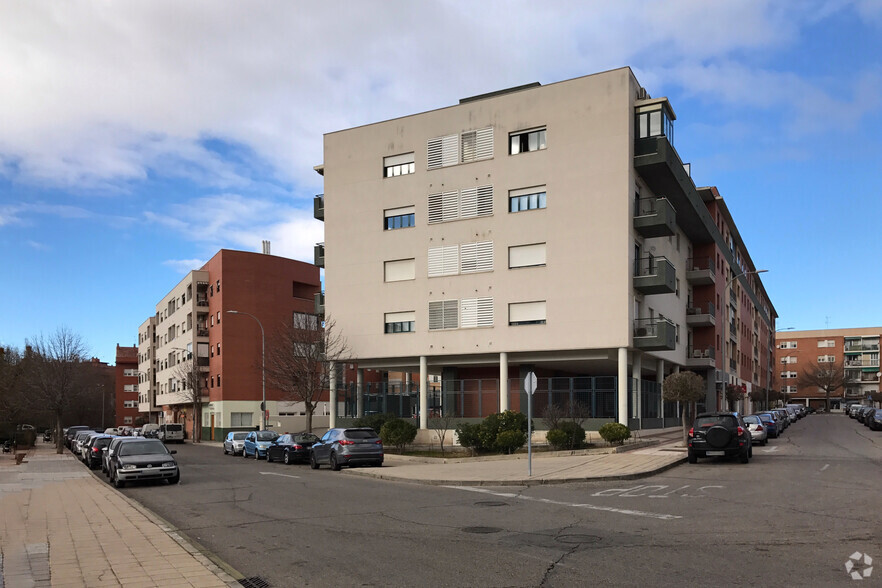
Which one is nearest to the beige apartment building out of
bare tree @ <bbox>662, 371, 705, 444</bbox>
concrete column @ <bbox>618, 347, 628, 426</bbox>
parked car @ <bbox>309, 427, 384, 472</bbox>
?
concrete column @ <bbox>618, 347, 628, 426</bbox>

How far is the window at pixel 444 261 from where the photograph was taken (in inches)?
1572

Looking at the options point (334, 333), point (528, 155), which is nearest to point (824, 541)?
point (528, 155)

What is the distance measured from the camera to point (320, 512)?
14.3m

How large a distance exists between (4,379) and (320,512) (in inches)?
1740

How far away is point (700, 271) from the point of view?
51281 mm

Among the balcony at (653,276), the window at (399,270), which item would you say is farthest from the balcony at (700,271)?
the window at (399,270)

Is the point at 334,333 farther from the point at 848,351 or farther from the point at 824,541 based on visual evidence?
the point at 848,351

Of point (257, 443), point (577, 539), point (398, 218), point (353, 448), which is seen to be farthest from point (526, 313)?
point (577, 539)

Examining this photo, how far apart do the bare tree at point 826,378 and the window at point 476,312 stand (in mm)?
101032

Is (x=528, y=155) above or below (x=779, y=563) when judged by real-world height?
above

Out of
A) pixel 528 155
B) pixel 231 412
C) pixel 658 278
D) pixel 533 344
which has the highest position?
pixel 528 155

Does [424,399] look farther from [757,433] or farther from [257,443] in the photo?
[757,433]

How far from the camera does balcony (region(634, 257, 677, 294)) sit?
3603cm

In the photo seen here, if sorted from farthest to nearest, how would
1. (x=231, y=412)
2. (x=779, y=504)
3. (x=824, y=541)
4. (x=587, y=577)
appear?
(x=231, y=412), (x=779, y=504), (x=824, y=541), (x=587, y=577)
